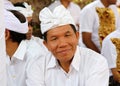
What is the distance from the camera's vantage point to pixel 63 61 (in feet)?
6.52

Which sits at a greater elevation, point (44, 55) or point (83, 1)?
point (83, 1)

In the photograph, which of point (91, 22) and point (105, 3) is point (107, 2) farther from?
point (91, 22)

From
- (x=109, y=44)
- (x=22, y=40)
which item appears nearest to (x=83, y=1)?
(x=109, y=44)

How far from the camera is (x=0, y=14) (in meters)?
0.99

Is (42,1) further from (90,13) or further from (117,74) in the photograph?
(117,74)

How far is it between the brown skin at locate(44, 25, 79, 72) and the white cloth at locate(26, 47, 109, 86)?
0.10 metres

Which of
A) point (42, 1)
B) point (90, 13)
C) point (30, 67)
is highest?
point (42, 1)

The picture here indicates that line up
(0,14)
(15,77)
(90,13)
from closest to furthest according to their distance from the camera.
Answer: (0,14) < (15,77) < (90,13)

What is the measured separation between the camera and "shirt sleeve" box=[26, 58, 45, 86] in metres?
2.02

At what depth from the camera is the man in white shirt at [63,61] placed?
1.90 m

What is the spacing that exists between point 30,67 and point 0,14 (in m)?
1.15

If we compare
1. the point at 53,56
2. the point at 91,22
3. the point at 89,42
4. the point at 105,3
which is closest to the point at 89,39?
the point at 89,42

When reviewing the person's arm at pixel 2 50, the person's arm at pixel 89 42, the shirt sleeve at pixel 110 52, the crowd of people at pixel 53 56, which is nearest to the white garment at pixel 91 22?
the person's arm at pixel 89 42

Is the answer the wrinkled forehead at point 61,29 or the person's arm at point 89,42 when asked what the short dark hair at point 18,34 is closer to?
the wrinkled forehead at point 61,29
